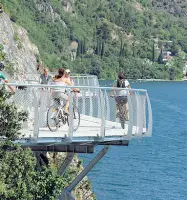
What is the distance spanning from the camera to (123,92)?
15.1 m

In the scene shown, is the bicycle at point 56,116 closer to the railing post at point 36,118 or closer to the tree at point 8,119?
the railing post at point 36,118

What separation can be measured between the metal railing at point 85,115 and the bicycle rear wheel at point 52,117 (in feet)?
0.23

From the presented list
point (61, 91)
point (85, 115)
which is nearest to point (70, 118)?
point (61, 91)

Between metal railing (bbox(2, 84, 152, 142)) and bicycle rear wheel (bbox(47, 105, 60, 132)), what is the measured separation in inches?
2.7

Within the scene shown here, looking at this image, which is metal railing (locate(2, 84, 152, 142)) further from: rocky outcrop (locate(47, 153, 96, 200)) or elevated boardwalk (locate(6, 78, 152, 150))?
rocky outcrop (locate(47, 153, 96, 200))

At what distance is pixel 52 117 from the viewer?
13711 millimetres

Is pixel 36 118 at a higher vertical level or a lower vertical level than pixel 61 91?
lower

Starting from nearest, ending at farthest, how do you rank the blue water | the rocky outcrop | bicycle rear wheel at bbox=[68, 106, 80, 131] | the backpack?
bicycle rear wheel at bbox=[68, 106, 80, 131] → the backpack → the rocky outcrop → the blue water

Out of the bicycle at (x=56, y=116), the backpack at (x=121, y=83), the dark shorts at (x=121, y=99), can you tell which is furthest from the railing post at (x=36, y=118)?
the backpack at (x=121, y=83)

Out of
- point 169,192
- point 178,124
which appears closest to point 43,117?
point 169,192

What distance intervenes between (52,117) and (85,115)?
3067 millimetres

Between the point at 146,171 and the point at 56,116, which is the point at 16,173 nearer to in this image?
the point at 56,116

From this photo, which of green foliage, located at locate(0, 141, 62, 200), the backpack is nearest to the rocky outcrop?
the backpack

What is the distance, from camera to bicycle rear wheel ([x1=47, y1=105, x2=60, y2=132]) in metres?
13.6
